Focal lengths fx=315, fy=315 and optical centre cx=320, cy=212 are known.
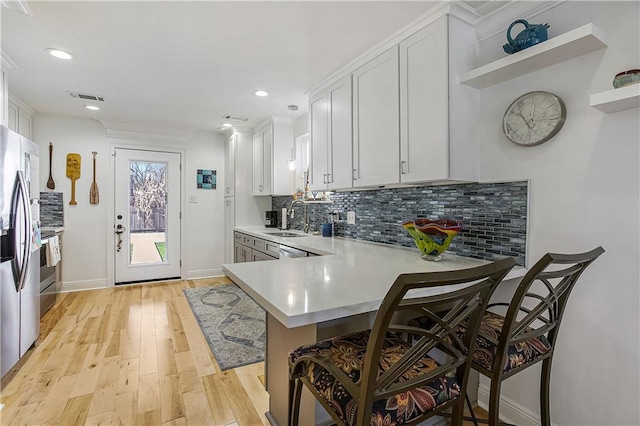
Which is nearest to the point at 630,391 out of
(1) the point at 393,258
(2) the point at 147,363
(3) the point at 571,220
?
(3) the point at 571,220

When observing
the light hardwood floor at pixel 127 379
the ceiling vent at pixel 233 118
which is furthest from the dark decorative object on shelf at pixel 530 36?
the ceiling vent at pixel 233 118

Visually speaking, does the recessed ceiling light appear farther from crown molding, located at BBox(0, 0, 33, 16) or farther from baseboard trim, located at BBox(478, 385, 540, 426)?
baseboard trim, located at BBox(478, 385, 540, 426)

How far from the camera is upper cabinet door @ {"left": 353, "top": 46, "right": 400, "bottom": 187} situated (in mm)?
2158

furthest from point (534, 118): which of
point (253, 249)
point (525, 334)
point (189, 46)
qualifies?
point (253, 249)

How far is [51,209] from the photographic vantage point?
13.6 feet

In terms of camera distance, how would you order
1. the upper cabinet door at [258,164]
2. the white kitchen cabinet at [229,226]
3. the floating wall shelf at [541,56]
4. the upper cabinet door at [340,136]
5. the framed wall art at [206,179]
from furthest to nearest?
the framed wall art at [206,179]
the white kitchen cabinet at [229,226]
the upper cabinet door at [258,164]
the upper cabinet door at [340,136]
the floating wall shelf at [541,56]

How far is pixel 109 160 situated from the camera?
4.53 m

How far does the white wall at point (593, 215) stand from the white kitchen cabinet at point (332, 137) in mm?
1255

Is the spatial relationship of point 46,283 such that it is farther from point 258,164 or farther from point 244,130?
point 244,130

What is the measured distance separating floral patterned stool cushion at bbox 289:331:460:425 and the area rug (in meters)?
1.46

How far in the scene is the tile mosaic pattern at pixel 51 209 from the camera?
4.10m

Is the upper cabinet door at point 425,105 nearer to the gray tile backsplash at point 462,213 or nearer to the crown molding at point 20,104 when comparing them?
the gray tile backsplash at point 462,213

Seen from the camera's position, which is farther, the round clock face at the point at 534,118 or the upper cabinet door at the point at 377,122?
the upper cabinet door at the point at 377,122

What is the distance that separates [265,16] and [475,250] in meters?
1.95
